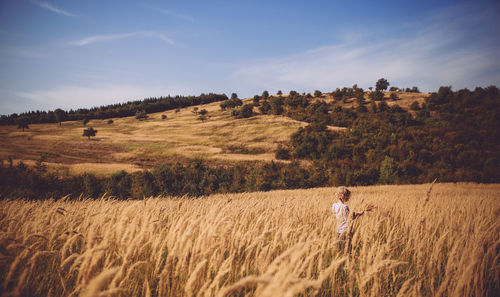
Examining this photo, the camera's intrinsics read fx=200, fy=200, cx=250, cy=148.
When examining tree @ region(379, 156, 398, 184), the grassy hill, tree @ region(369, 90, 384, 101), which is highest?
tree @ region(369, 90, 384, 101)

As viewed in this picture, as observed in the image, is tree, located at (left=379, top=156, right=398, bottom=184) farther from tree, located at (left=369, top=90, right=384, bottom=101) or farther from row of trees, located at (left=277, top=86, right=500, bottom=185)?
tree, located at (left=369, top=90, right=384, bottom=101)

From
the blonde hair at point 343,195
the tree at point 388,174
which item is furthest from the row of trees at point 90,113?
the blonde hair at point 343,195

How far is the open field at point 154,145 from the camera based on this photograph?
41562 mm

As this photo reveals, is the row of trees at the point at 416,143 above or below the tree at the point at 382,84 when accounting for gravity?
below

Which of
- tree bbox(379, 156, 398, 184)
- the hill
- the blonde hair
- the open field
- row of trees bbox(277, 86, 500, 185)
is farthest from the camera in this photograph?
the open field

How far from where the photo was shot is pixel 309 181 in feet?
91.9

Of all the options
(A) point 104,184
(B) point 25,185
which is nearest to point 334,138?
(A) point 104,184

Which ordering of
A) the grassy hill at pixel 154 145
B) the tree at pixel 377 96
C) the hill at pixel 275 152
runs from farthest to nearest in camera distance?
the tree at pixel 377 96 < the grassy hill at pixel 154 145 < the hill at pixel 275 152

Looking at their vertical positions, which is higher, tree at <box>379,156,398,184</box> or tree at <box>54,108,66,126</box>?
tree at <box>54,108,66,126</box>

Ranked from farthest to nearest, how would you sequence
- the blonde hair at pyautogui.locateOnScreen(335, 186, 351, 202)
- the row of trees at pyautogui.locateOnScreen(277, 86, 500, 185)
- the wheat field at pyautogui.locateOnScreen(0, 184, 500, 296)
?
the row of trees at pyautogui.locateOnScreen(277, 86, 500, 185) < the blonde hair at pyautogui.locateOnScreen(335, 186, 351, 202) < the wheat field at pyautogui.locateOnScreen(0, 184, 500, 296)

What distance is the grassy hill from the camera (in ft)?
132

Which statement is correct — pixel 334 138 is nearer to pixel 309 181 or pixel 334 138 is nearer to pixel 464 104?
pixel 309 181

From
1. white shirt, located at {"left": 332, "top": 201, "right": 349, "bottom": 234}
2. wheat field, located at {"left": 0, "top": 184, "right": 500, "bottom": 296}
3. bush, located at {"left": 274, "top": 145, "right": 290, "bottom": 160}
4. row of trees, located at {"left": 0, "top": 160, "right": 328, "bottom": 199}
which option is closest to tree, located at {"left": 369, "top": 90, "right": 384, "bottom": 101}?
bush, located at {"left": 274, "top": 145, "right": 290, "bottom": 160}

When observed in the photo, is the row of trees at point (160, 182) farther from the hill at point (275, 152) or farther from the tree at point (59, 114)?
the tree at point (59, 114)
